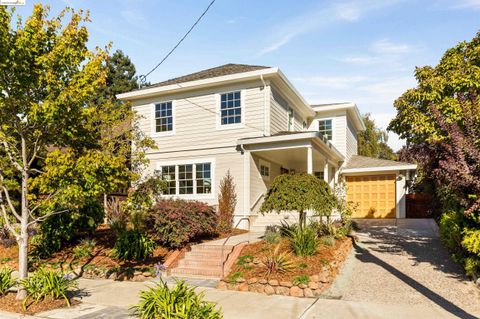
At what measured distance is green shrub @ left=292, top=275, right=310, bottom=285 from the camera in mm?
7865

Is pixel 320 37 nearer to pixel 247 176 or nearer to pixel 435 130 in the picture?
pixel 435 130

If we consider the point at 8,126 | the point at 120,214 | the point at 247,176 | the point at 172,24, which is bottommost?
the point at 120,214

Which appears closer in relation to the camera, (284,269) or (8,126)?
(8,126)

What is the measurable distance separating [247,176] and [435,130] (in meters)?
7.24

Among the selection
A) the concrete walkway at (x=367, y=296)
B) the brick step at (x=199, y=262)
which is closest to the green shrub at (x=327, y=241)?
the concrete walkway at (x=367, y=296)

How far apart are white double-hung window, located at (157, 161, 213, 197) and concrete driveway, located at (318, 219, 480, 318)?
22.0ft

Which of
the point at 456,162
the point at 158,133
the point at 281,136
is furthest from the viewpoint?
the point at 158,133

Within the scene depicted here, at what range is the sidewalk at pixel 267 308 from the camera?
20.9 ft

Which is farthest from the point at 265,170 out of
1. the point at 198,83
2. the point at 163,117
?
the point at 163,117

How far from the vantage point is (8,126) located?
7.13m

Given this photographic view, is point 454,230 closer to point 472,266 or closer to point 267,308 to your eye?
point 472,266

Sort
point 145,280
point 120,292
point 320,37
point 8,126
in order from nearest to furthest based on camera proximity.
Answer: point 8,126 → point 120,292 → point 145,280 → point 320,37

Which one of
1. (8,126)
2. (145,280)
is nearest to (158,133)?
(145,280)

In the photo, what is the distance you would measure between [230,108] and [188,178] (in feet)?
11.8
